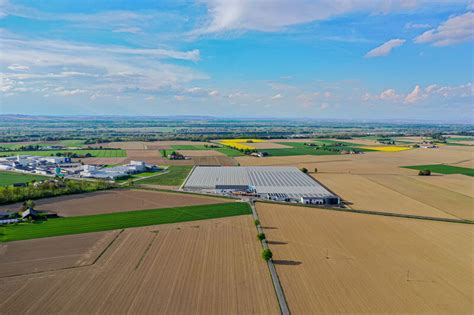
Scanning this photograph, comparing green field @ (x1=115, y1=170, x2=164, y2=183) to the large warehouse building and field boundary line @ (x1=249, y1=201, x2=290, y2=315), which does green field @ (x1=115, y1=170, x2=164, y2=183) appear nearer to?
the large warehouse building

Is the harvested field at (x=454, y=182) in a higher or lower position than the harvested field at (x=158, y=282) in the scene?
higher

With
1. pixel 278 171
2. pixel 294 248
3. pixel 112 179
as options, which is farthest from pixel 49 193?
pixel 278 171

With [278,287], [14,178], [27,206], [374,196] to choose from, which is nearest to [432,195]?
[374,196]

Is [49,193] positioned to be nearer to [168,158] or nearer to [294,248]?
[294,248]

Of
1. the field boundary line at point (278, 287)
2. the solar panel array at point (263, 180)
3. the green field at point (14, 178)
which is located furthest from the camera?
the green field at point (14, 178)

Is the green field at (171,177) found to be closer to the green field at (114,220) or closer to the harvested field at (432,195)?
the green field at (114,220)

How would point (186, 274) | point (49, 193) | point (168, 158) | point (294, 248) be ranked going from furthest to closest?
point (168, 158) → point (49, 193) → point (294, 248) → point (186, 274)

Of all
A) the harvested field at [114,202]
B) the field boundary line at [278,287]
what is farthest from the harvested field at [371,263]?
the harvested field at [114,202]
